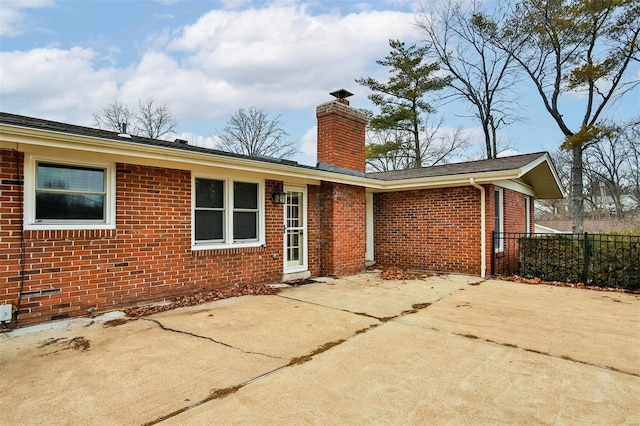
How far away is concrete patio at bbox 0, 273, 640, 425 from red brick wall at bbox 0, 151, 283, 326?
52 cm

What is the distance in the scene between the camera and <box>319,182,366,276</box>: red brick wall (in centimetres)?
820

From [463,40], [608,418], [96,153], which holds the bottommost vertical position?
[608,418]

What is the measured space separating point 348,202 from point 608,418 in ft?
21.6

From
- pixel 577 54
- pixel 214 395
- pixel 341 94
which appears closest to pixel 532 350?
pixel 214 395

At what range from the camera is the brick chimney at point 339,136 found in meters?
8.77

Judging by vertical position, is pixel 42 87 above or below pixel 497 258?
above

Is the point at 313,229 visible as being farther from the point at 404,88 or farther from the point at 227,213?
the point at 404,88

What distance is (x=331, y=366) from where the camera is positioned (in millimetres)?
3207

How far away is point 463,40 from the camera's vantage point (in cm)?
2042

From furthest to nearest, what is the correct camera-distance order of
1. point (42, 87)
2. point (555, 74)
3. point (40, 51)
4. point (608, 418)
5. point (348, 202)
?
point (555, 74) < point (42, 87) < point (40, 51) < point (348, 202) < point (608, 418)

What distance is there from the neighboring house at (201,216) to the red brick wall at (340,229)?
0.11ft

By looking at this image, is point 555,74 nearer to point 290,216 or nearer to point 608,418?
point 290,216

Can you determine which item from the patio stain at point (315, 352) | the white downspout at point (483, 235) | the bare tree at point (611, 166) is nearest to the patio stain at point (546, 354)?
the patio stain at point (315, 352)

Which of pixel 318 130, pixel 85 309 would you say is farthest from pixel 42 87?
pixel 85 309
